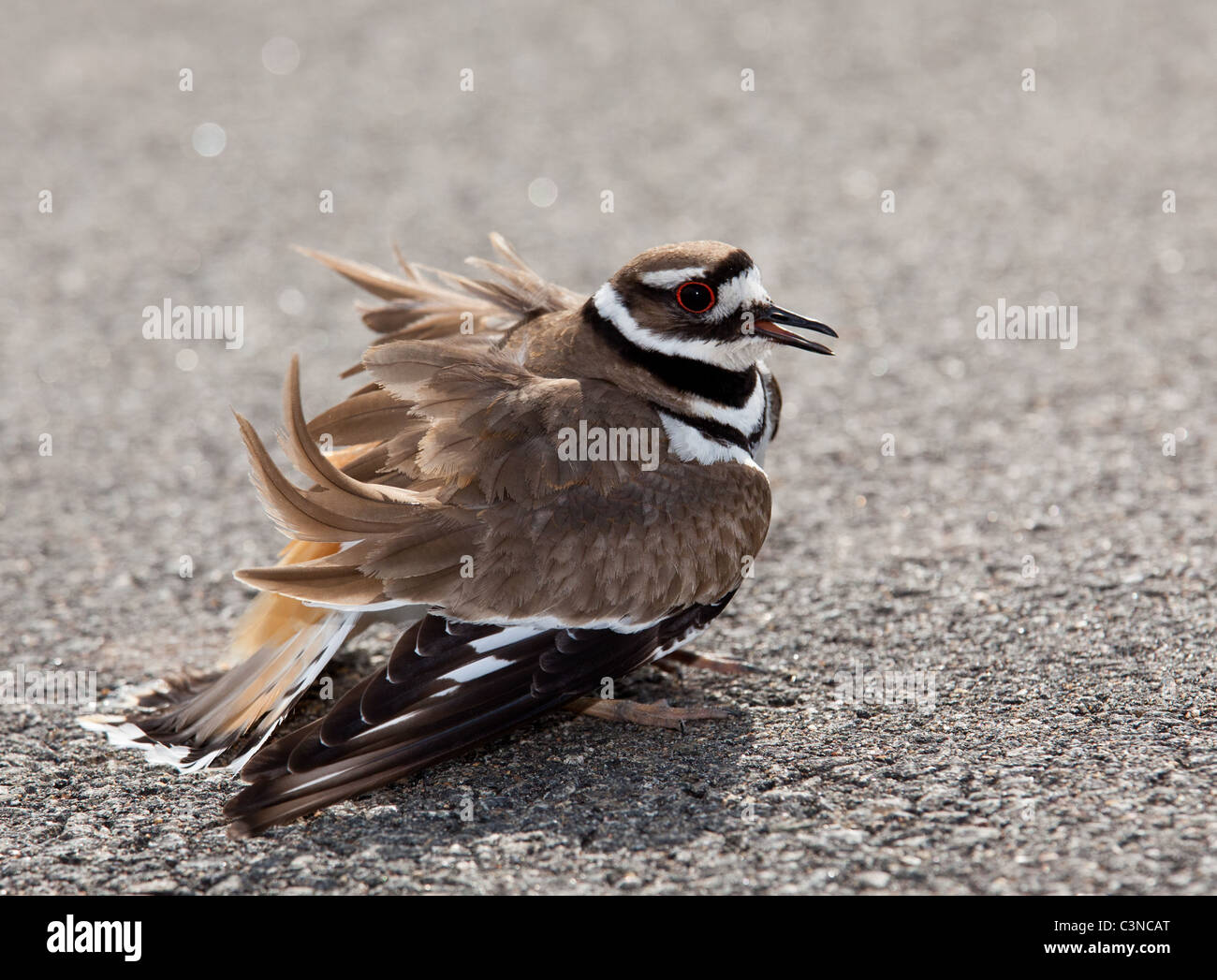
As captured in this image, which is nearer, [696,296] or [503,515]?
[503,515]

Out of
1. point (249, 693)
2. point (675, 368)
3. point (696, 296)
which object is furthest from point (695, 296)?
point (249, 693)

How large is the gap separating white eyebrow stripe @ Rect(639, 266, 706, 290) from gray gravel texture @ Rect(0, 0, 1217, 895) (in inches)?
61.5

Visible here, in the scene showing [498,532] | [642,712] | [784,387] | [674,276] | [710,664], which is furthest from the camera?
[784,387]

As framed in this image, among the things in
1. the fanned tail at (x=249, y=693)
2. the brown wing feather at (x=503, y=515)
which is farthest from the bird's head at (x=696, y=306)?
the fanned tail at (x=249, y=693)

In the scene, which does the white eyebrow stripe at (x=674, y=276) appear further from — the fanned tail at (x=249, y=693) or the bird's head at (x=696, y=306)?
the fanned tail at (x=249, y=693)

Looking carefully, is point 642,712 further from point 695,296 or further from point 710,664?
point 695,296

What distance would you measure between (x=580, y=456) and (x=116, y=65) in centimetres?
998

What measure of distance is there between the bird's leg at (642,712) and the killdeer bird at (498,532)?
0.01 metres

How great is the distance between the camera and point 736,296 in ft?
16.9

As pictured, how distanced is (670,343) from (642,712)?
1393mm

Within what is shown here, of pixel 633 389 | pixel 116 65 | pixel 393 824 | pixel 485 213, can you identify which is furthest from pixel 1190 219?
pixel 116 65

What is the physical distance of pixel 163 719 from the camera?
17.0 feet

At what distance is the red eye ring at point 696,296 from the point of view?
511cm
